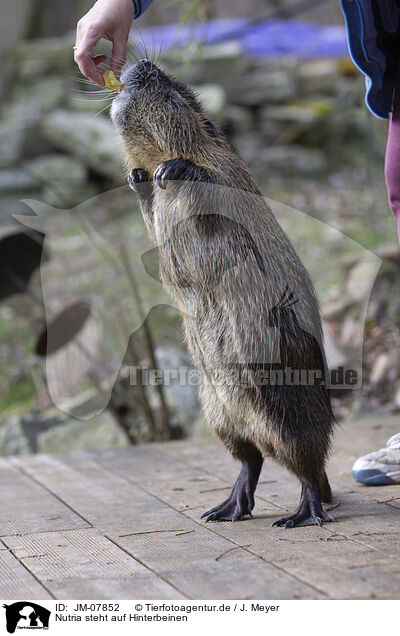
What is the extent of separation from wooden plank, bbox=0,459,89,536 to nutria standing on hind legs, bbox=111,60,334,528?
1.71 ft

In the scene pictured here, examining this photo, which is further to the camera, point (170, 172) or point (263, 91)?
point (263, 91)

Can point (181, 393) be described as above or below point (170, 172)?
below

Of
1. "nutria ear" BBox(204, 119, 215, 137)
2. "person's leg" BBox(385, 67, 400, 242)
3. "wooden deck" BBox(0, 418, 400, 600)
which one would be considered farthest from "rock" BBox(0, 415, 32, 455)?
"person's leg" BBox(385, 67, 400, 242)

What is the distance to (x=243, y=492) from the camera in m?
2.54

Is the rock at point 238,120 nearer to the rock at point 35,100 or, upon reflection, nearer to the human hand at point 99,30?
the rock at point 35,100

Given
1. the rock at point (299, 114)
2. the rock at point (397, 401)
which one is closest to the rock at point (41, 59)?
the rock at point (299, 114)

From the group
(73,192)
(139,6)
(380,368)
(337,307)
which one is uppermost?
(73,192)

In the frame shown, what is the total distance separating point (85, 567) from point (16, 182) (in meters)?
6.29

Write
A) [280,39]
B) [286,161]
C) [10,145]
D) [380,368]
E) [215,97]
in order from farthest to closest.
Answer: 1. [280,39]
2. [10,145]
3. [215,97]
4. [286,161]
5. [380,368]

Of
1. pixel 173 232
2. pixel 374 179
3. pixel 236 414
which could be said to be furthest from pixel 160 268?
pixel 374 179

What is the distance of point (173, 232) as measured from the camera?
2.47 meters

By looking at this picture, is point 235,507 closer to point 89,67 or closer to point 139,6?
point 89,67

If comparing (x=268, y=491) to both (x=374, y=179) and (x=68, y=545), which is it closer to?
(x=68, y=545)
